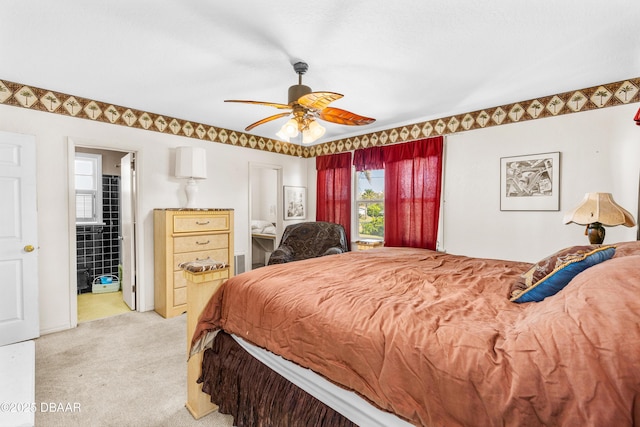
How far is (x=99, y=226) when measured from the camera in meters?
4.81

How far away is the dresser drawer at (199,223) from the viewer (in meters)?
3.55

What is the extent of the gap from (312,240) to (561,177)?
2.97 metres

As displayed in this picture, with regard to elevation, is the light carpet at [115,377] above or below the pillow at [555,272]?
below

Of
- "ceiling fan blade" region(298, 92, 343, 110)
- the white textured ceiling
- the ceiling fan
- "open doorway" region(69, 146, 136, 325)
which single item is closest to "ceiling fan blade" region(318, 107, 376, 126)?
the ceiling fan

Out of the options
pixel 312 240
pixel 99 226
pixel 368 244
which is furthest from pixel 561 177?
pixel 99 226

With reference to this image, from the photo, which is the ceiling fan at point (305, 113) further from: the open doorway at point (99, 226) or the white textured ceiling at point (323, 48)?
the open doorway at point (99, 226)

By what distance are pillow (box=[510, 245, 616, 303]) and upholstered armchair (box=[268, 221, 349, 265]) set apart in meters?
2.83

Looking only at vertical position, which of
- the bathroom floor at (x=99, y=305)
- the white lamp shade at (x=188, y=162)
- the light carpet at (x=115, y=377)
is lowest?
the bathroom floor at (x=99, y=305)

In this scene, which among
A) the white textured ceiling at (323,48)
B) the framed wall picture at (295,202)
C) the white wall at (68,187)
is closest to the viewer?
the white textured ceiling at (323,48)

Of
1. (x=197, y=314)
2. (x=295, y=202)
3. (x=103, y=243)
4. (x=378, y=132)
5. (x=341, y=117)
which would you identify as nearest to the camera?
(x=197, y=314)

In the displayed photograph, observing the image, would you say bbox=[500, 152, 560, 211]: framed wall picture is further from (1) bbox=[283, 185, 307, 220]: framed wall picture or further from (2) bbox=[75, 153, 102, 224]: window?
(2) bbox=[75, 153, 102, 224]: window

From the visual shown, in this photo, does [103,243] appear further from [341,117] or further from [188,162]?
[341,117]

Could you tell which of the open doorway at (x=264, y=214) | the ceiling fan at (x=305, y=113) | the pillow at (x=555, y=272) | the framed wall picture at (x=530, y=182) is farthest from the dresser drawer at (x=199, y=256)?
the framed wall picture at (x=530, y=182)

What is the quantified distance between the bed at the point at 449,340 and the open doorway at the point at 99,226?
3295 millimetres
